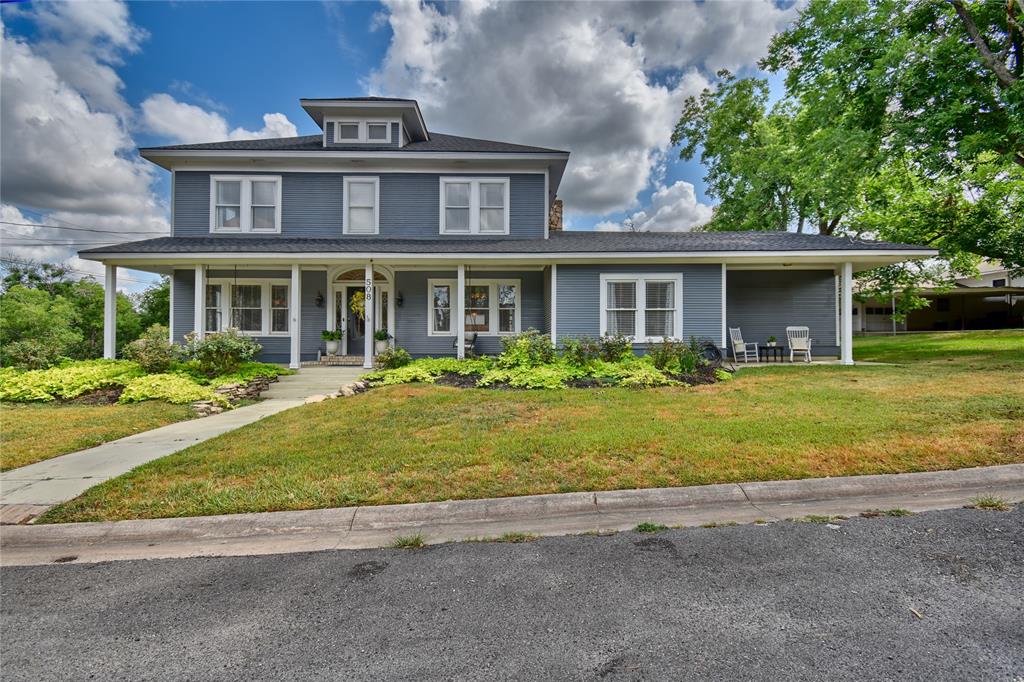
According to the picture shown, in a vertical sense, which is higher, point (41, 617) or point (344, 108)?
point (344, 108)

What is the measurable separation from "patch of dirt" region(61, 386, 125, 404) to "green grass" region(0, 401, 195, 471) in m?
0.28

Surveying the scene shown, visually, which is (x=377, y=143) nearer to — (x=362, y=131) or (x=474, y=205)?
(x=362, y=131)

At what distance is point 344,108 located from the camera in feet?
49.4

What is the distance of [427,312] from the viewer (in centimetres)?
1474

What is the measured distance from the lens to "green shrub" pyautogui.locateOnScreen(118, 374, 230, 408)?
30.1 ft

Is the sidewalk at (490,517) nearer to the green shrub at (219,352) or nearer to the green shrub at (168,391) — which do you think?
the green shrub at (168,391)

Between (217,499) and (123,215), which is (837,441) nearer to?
(217,499)

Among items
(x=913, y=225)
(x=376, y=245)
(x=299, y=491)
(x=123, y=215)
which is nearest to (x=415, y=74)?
(x=376, y=245)

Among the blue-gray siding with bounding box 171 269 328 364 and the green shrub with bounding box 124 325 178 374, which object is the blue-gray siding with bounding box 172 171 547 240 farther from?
the green shrub with bounding box 124 325 178 374

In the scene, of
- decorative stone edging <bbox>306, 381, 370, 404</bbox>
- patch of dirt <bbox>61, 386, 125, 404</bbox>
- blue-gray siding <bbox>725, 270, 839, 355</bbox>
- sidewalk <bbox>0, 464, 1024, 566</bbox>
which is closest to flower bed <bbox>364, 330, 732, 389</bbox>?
decorative stone edging <bbox>306, 381, 370, 404</bbox>

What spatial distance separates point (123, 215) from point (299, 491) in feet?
116

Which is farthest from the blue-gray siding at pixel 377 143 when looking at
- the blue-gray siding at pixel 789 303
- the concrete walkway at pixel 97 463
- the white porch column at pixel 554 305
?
the blue-gray siding at pixel 789 303

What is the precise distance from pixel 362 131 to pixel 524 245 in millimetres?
6788

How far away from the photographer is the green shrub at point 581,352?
37.5 feet
